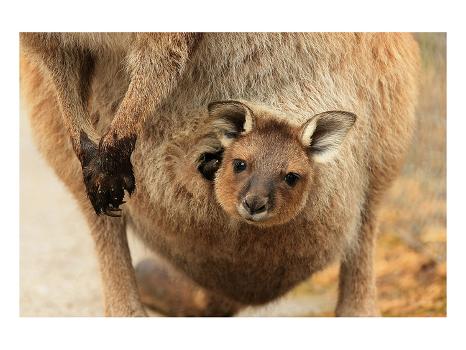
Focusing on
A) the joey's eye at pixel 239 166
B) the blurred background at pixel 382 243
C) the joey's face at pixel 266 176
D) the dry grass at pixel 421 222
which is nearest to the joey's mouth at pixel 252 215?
the joey's face at pixel 266 176

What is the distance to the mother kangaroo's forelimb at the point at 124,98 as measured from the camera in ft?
12.2

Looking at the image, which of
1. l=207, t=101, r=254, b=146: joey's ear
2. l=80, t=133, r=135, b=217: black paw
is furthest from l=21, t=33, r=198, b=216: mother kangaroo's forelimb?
l=207, t=101, r=254, b=146: joey's ear

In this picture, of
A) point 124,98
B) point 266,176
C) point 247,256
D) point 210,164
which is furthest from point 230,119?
point 247,256

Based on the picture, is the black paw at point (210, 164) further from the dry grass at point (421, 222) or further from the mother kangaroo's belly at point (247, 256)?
the dry grass at point (421, 222)

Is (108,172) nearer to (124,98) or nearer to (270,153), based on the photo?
(124,98)

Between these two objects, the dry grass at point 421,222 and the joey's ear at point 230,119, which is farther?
the dry grass at point 421,222

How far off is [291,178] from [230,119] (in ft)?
1.23

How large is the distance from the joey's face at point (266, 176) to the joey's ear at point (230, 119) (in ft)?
0.11

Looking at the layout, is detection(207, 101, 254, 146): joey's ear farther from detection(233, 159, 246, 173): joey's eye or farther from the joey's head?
detection(233, 159, 246, 173): joey's eye

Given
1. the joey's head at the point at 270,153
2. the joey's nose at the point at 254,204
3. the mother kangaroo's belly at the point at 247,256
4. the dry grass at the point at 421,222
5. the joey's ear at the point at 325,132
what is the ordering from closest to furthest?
the joey's nose at the point at 254,204 → the joey's head at the point at 270,153 → the joey's ear at the point at 325,132 → the mother kangaroo's belly at the point at 247,256 → the dry grass at the point at 421,222

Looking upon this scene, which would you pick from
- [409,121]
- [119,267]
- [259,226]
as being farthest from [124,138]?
[409,121]

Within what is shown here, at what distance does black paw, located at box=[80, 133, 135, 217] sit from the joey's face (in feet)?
1.28

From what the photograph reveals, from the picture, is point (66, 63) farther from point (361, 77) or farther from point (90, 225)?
point (361, 77)
